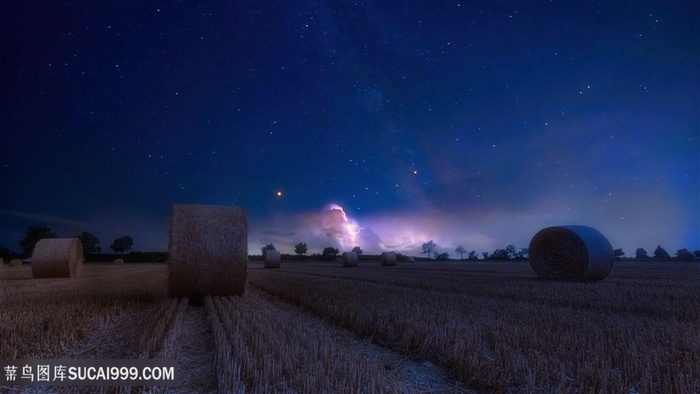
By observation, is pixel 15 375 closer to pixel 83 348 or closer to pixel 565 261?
pixel 83 348

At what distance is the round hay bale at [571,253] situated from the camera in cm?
1308

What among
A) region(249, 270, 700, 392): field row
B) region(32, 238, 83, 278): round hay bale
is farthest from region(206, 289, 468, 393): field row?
region(32, 238, 83, 278): round hay bale

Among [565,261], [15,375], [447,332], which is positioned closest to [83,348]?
[15,375]

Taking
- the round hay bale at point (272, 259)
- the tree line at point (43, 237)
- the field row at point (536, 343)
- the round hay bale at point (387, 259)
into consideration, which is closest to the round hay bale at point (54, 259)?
the round hay bale at point (272, 259)

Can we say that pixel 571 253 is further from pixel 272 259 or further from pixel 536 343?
pixel 272 259

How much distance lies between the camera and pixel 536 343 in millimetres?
4348

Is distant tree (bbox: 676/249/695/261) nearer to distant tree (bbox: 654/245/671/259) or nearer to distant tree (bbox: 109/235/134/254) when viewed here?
distant tree (bbox: 654/245/671/259)

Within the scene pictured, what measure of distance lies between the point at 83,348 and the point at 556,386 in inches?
192

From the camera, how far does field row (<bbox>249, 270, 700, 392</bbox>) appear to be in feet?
11.0

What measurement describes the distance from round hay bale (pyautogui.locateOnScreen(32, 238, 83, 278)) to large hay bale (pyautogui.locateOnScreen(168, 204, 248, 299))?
35.8 ft

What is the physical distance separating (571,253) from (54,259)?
19.8 metres

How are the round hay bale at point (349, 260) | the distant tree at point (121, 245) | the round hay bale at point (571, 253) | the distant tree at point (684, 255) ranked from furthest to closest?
the distant tree at point (121, 245) < the distant tree at point (684, 255) < the round hay bale at point (349, 260) < the round hay bale at point (571, 253)

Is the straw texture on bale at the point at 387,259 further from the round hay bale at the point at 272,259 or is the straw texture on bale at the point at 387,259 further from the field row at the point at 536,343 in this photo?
the field row at the point at 536,343

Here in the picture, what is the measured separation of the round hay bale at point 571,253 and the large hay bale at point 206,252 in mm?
10593
